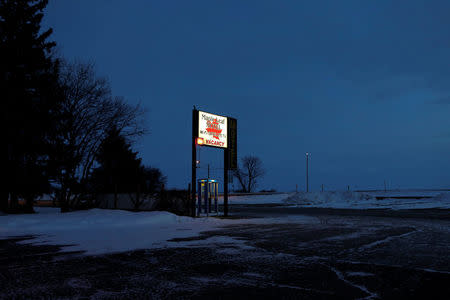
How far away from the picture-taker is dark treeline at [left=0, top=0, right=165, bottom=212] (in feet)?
72.7

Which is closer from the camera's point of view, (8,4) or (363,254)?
(363,254)

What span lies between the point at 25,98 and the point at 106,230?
12.8 metres

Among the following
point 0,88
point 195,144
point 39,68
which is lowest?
point 195,144

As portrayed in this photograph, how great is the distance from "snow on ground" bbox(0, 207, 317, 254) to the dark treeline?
4357 mm

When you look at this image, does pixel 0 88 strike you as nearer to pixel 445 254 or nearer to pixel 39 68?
pixel 39 68

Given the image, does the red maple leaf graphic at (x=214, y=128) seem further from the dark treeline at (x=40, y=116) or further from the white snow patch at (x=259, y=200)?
the white snow patch at (x=259, y=200)

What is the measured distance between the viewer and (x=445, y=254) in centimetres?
846

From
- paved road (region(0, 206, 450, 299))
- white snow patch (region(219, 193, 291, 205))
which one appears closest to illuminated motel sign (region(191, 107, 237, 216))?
paved road (region(0, 206, 450, 299))

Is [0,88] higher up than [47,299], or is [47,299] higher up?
[0,88]

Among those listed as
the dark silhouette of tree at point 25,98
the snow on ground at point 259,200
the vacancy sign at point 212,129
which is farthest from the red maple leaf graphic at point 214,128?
the snow on ground at point 259,200

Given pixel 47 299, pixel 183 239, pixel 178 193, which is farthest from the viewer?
pixel 178 193

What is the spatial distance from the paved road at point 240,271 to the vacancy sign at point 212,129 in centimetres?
1325

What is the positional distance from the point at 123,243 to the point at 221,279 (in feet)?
18.0

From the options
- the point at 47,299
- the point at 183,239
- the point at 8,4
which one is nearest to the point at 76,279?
the point at 47,299
